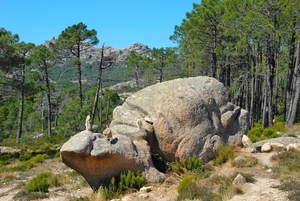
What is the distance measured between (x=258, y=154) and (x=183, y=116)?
2.82 meters

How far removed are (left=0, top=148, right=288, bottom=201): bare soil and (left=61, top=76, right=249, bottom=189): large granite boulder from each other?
1.81 feet

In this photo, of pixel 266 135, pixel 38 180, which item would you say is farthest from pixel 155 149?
pixel 266 135

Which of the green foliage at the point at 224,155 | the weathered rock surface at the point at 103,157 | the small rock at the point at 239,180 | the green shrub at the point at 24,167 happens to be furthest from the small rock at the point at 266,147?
the green shrub at the point at 24,167

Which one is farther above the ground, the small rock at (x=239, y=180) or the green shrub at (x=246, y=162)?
the green shrub at (x=246, y=162)

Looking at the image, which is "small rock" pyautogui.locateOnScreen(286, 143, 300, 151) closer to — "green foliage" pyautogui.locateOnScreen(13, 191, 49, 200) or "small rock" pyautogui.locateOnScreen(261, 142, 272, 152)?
"small rock" pyautogui.locateOnScreen(261, 142, 272, 152)

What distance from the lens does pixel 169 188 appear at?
906 cm

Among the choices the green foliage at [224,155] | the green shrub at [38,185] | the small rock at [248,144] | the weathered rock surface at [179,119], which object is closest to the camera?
the weathered rock surface at [179,119]

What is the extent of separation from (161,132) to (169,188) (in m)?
1.72

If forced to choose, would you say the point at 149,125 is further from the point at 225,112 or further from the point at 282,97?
the point at 282,97

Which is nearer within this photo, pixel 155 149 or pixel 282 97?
pixel 155 149

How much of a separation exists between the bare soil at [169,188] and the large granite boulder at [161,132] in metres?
0.55

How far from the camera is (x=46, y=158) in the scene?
1738 centimetres

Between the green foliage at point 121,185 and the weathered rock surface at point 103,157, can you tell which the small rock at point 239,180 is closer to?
the weathered rock surface at point 103,157

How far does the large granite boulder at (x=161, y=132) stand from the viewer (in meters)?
8.92
